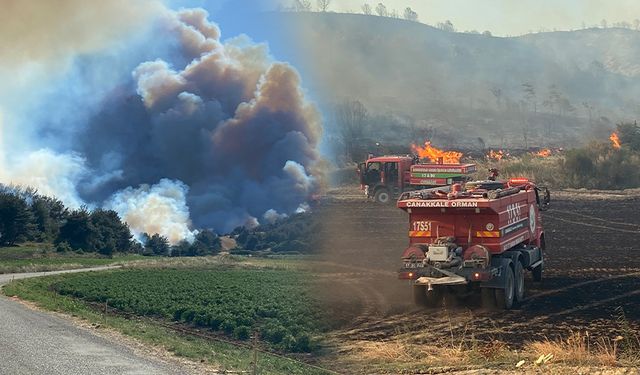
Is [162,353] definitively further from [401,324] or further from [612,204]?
[612,204]

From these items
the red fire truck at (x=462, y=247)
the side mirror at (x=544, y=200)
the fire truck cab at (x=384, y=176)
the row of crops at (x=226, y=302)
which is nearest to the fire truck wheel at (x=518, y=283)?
the red fire truck at (x=462, y=247)

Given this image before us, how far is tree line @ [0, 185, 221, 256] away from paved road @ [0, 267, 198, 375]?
6841cm

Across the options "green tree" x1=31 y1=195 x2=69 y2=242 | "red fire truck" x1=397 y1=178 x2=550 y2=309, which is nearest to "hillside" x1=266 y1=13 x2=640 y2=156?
"red fire truck" x1=397 y1=178 x2=550 y2=309

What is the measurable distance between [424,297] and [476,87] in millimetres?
128040

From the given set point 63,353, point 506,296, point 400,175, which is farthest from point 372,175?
point 63,353

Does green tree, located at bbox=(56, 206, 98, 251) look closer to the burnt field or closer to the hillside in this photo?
the hillside

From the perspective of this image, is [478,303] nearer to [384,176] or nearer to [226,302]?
[226,302]

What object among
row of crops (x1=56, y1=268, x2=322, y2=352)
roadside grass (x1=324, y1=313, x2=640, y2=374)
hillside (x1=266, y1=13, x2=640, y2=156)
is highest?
hillside (x1=266, y1=13, x2=640, y2=156)

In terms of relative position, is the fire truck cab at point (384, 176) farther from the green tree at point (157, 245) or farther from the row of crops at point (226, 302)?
the green tree at point (157, 245)

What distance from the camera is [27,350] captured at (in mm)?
19469

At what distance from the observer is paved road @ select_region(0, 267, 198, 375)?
17.0 m

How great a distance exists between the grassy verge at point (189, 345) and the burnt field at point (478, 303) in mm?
1826

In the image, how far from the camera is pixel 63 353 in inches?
760

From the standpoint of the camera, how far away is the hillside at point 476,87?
81125 mm
